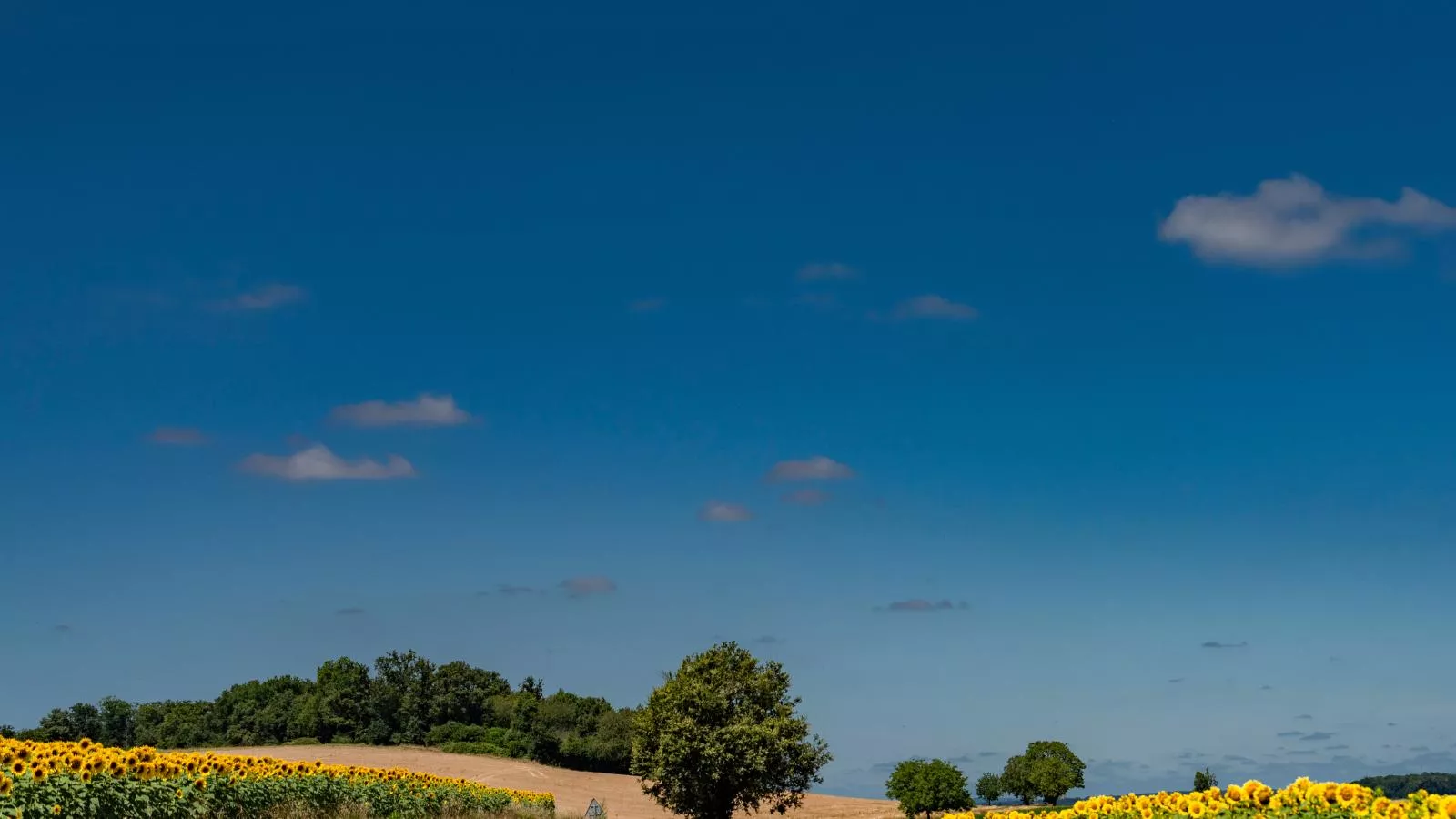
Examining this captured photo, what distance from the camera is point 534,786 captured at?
74250 millimetres

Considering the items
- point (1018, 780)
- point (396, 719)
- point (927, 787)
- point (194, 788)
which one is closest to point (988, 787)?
point (1018, 780)

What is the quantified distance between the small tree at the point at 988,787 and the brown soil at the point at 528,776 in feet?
40.2

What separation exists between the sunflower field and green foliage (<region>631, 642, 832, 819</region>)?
52.4 ft

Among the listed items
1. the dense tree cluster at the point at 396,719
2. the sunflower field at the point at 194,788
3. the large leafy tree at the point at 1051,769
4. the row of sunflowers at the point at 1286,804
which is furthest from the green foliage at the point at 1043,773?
the row of sunflowers at the point at 1286,804

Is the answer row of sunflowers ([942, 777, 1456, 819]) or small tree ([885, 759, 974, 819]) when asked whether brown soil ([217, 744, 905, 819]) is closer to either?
small tree ([885, 759, 974, 819])

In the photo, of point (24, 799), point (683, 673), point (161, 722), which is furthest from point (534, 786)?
point (24, 799)

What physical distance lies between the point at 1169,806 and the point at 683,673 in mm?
42934

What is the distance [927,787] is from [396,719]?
44.7m

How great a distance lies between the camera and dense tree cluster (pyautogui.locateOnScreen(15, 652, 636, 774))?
93.1m

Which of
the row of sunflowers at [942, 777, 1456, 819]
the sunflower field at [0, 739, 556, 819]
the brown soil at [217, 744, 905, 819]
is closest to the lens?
the row of sunflowers at [942, 777, 1456, 819]

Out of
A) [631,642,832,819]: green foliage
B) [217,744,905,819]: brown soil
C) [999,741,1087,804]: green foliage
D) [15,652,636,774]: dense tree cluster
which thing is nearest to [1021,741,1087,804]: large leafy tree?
[999,741,1087,804]: green foliage

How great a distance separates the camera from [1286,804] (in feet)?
44.2

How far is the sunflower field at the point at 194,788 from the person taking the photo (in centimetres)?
1802

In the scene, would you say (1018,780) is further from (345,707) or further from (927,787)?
(345,707)
